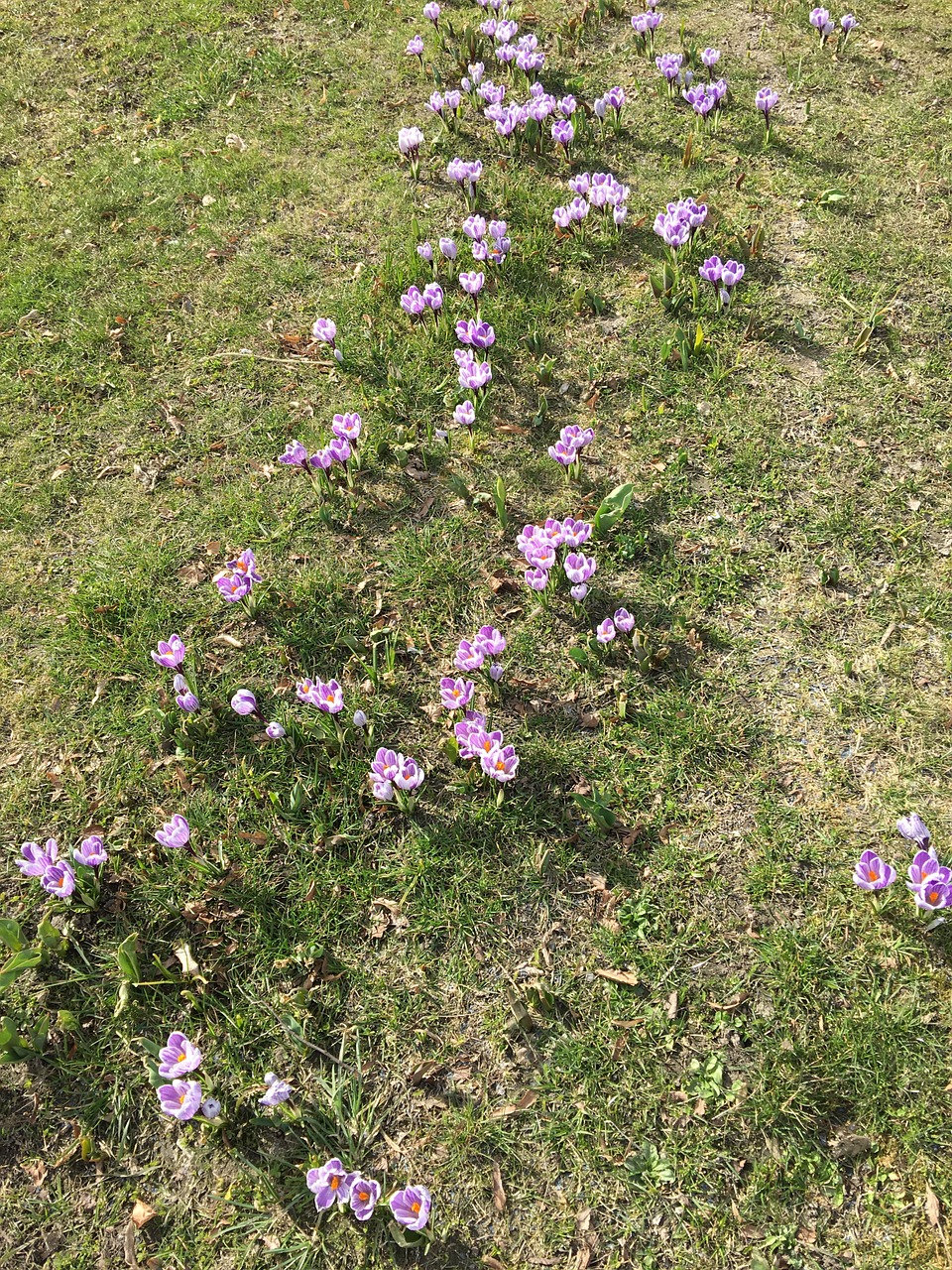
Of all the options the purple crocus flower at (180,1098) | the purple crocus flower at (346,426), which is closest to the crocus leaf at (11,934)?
the purple crocus flower at (180,1098)

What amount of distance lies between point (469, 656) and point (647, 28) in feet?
17.2

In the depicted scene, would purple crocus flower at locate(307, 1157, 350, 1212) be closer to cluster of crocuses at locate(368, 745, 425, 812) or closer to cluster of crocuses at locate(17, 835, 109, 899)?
cluster of crocuses at locate(368, 745, 425, 812)

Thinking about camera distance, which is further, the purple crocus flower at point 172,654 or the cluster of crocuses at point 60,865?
the purple crocus flower at point 172,654

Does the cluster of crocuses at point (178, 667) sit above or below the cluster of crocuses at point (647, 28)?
below

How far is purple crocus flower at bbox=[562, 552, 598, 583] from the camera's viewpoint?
371 centimetres

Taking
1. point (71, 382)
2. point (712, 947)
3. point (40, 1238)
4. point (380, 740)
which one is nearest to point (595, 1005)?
point (712, 947)

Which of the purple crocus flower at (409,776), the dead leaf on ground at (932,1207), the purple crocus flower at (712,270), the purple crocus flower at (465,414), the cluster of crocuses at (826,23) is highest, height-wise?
the cluster of crocuses at (826,23)

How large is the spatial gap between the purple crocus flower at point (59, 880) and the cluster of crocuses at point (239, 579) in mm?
776

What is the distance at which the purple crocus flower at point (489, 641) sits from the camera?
11.6 feet

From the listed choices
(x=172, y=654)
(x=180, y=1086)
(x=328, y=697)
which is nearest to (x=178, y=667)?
(x=172, y=654)

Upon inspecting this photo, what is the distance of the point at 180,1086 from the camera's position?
2.72m

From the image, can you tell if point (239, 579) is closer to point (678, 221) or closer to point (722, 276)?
point (722, 276)

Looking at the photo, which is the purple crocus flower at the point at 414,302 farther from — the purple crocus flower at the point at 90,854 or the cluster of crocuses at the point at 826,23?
the cluster of crocuses at the point at 826,23

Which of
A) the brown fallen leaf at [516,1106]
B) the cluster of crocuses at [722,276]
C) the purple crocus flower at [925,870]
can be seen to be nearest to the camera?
the brown fallen leaf at [516,1106]
